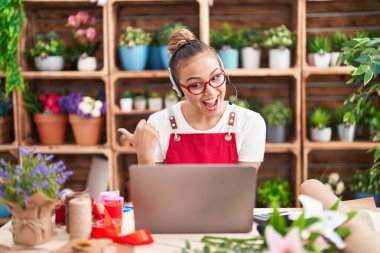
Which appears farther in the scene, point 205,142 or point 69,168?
point 69,168

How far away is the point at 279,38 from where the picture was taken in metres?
→ 3.30

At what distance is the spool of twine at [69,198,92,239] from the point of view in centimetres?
141

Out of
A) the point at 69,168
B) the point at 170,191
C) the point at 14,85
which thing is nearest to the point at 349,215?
the point at 170,191

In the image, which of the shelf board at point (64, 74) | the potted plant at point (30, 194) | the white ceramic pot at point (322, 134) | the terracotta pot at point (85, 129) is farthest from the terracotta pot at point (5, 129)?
the potted plant at point (30, 194)

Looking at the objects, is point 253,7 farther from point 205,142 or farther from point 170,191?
point 170,191

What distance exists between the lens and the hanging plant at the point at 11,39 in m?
3.19

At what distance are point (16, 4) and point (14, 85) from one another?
1.69ft

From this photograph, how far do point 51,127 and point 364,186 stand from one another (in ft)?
6.88

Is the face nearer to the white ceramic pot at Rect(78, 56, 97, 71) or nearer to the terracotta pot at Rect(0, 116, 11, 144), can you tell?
the white ceramic pot at Rect(78, 56, 97, 71)

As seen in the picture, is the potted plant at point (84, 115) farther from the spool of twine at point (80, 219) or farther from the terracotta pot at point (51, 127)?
the spool of twine at point (80, 219)

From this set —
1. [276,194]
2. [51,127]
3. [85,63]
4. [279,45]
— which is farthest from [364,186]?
[51,127]

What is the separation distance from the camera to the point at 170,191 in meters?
1.34

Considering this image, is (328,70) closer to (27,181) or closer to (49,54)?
(49,54)

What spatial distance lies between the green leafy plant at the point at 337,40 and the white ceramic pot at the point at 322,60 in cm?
11
